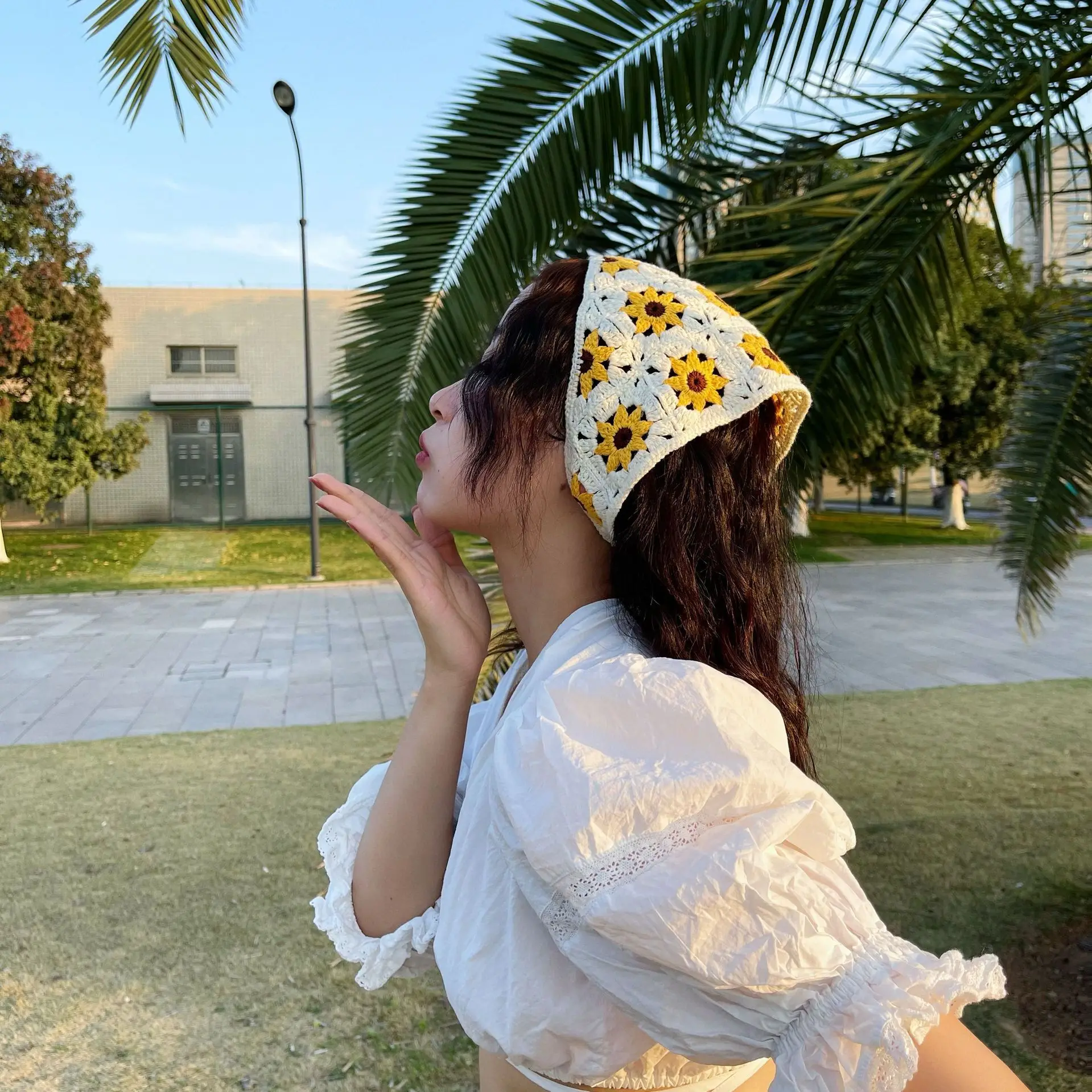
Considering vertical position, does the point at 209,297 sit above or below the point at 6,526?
above

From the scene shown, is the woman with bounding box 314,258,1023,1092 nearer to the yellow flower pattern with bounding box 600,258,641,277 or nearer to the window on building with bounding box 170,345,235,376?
the yellow flower pattern with bounding box 600,258,641,277

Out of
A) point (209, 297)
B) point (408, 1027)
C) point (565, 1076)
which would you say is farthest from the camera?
point (209, 297)

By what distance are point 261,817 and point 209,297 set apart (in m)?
18.1

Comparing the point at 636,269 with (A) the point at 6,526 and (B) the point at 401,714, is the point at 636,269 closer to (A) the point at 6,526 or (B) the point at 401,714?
(B) the point at 401,714

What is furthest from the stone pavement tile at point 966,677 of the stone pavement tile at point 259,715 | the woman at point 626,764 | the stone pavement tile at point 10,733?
the woman at point 626,764

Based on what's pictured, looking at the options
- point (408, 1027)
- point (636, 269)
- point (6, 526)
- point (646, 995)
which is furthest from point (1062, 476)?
point (6, 526)

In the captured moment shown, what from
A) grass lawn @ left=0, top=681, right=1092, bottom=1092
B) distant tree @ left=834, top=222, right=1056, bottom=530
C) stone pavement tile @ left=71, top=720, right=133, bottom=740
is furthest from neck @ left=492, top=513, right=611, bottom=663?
distant tree @ left=834, top=222, right=1056, bottom=530

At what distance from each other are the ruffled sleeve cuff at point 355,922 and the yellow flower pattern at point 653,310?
635 millimetres

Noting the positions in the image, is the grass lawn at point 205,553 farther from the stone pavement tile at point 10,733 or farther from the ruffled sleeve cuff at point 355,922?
the ruffled sleeve cuff at point 355,922

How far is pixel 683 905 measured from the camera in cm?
69

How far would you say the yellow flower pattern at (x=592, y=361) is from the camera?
0.89m

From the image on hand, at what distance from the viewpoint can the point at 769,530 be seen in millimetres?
938

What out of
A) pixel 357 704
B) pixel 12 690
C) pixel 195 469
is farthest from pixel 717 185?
pixel 195 469

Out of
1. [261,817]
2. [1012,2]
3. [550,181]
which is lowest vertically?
[261,817]
